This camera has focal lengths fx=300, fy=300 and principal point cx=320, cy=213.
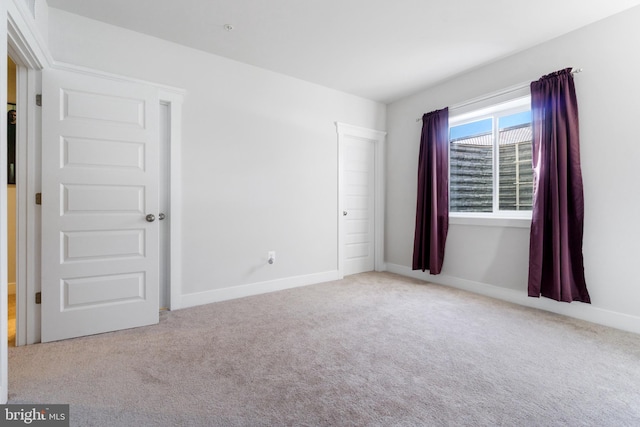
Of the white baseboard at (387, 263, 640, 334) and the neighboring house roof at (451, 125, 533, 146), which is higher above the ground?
the neighboring house roof at (451, 125, 533, 146)

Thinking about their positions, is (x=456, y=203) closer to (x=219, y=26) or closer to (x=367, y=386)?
(x=367, y=386)

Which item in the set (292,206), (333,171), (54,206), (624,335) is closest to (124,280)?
(54,206)

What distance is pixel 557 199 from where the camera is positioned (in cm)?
277

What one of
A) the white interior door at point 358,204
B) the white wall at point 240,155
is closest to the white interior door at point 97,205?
the white wall at point 240,155

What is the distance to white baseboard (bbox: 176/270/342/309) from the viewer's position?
10.0 ft

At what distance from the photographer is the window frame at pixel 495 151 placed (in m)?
3.24

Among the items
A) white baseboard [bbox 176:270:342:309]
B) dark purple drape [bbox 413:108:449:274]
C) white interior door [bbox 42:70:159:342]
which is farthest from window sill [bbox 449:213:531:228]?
white interior door [bbox 42:70:159:342]

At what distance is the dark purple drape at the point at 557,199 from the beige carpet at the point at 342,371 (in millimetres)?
364

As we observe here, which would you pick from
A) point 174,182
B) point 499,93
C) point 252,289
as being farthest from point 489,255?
point 174,182

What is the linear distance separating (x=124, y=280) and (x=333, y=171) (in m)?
2.70

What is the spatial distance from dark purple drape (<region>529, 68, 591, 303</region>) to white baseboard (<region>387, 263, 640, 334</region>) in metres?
0.13

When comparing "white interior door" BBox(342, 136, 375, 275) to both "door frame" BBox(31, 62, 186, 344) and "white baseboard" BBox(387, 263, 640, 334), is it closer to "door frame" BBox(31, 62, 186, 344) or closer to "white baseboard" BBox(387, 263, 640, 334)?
"white baseboard" BBox(387, 263, 640, 334)

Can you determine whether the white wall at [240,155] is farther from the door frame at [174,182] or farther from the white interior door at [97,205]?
the white interior door at [97,205]

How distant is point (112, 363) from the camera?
1.95m
